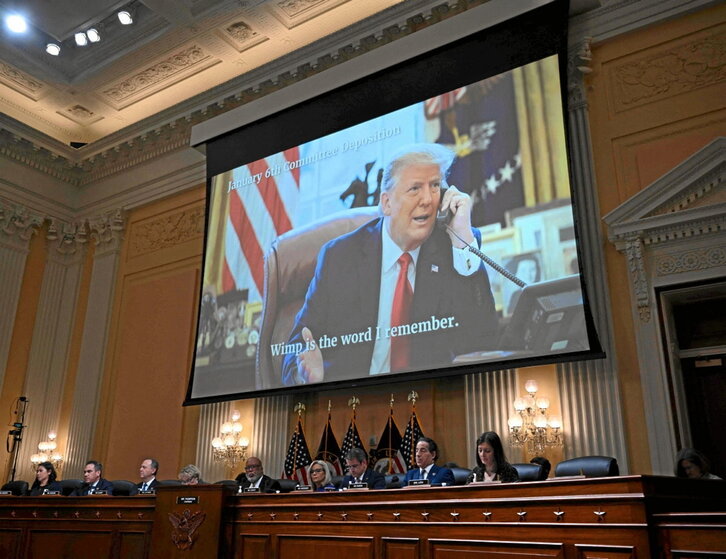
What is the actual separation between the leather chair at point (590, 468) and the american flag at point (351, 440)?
10.1 feet

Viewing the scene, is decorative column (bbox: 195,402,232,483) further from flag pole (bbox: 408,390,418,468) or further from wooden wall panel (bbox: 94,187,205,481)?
flag pole (bbox: 408,390,418,468)

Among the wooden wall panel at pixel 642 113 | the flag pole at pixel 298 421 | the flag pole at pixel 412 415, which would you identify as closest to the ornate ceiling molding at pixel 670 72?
the wooden wall panel at pixel 642 113

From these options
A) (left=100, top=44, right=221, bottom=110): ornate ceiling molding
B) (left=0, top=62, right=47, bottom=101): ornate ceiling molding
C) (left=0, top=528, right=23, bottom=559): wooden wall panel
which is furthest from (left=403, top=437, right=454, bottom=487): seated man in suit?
(left=0, top=62, right=47, bottom=101): ornate ceiling molding

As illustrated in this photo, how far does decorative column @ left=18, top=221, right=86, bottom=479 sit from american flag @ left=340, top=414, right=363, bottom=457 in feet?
17.0

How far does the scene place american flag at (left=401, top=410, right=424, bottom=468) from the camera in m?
6.79

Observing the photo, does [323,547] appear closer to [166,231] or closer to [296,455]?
[296,455]

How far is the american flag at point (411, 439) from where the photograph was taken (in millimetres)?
6785

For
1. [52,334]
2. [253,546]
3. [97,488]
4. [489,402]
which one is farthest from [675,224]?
[52,334]

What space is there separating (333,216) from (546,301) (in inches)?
109

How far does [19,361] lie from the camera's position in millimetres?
10219

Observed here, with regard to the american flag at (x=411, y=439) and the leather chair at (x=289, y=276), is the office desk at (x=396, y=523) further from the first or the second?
the leather chair at (x=289, y=276)

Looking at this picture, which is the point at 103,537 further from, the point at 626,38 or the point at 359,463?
the point at 626,38

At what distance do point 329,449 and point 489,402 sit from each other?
6.34ft

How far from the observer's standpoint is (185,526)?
495 centimetres
